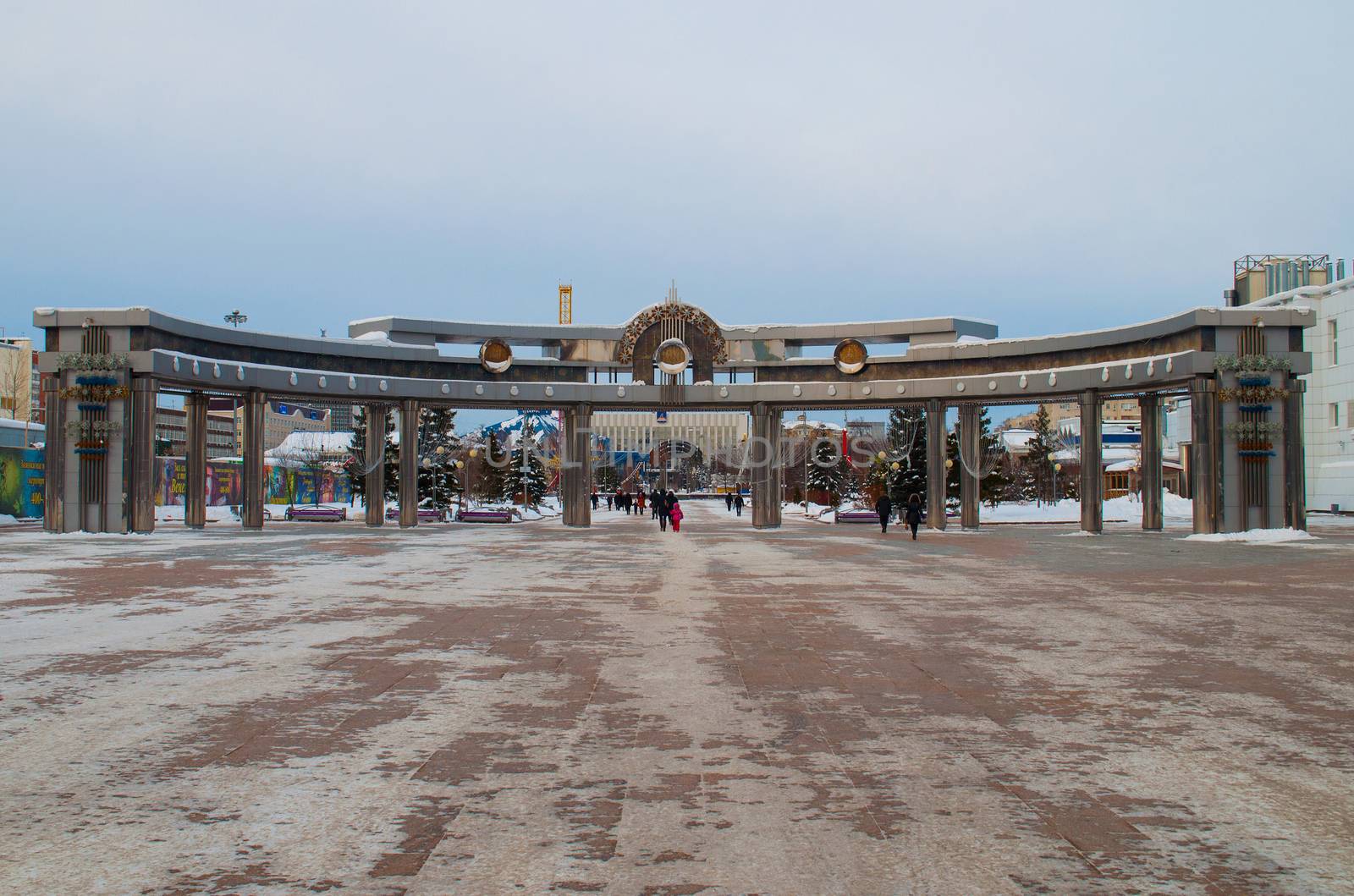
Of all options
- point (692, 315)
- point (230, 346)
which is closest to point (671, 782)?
point (230, 346)

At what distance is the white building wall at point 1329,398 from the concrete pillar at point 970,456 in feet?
91.4

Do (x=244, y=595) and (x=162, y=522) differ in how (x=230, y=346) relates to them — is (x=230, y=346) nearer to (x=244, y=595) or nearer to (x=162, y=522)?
(x=162, y=522)

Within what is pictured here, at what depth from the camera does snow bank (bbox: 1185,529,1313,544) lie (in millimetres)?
30141

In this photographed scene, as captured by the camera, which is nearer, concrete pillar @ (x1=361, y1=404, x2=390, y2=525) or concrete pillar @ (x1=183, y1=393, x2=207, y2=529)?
concrete pillar @ (x1=183, y1=393, x2=207, y2=529)

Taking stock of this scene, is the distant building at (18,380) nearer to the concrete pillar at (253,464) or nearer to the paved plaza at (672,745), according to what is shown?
the concrete pillar at (253,464)

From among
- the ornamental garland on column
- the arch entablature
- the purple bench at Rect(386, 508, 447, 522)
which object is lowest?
the purple bench at Rect(386, 508, 447, 522)

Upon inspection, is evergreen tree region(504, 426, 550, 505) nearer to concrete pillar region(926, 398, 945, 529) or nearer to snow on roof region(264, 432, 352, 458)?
snow on roof region(264, 432, 352, 458)

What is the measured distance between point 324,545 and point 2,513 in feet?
84.8

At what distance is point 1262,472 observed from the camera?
1225 inches

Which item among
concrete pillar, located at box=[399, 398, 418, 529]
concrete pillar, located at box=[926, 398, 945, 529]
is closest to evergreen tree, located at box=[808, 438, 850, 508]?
concrete pillar, located at box=[926, 398, 945, 529]

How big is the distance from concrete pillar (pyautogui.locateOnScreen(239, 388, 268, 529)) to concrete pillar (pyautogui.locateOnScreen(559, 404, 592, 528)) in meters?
11.2

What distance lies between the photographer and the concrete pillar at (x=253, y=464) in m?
36.7

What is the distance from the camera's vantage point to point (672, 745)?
6281 mm

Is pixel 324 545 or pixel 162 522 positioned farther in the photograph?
pixel 162 522
